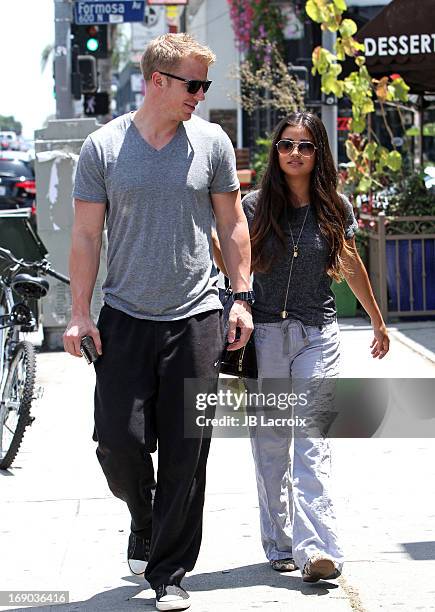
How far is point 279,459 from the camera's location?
488 centimetres

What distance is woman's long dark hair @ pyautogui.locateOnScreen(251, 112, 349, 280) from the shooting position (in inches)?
191

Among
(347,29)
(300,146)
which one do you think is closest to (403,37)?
(347,29)

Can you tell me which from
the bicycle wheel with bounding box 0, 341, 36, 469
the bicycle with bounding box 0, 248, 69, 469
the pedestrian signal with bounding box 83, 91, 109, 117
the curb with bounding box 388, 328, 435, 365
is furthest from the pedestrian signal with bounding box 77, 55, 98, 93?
the bicycle wheel with bounding box 0, 341, 36, 469

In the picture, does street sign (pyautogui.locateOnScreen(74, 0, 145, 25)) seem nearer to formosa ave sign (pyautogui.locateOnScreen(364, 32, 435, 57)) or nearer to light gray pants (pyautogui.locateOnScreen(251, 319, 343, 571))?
formosa ave sign (pyautogui.locateOnScreen(364, 32, 435, 57))

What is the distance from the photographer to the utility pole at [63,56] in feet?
61.9

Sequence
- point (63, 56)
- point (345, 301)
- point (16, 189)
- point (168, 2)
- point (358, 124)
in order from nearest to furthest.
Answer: point (345, 301)
point (358, 124)
point (63, 56)
point (168, 2)
point (16, 189)

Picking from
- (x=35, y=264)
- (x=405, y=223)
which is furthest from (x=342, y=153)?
(x=35, y=264)

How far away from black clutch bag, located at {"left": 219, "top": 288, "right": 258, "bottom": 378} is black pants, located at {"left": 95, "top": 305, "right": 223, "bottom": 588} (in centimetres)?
15

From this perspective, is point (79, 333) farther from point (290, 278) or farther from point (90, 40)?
point (90, 40)

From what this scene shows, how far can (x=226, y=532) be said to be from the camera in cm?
545

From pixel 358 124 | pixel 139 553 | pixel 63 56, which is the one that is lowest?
pixel 139 553

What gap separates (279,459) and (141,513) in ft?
2.03

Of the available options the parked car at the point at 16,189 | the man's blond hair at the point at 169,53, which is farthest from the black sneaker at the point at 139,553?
the parked car at the point at 16,189

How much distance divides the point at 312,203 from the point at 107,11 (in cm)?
1713
